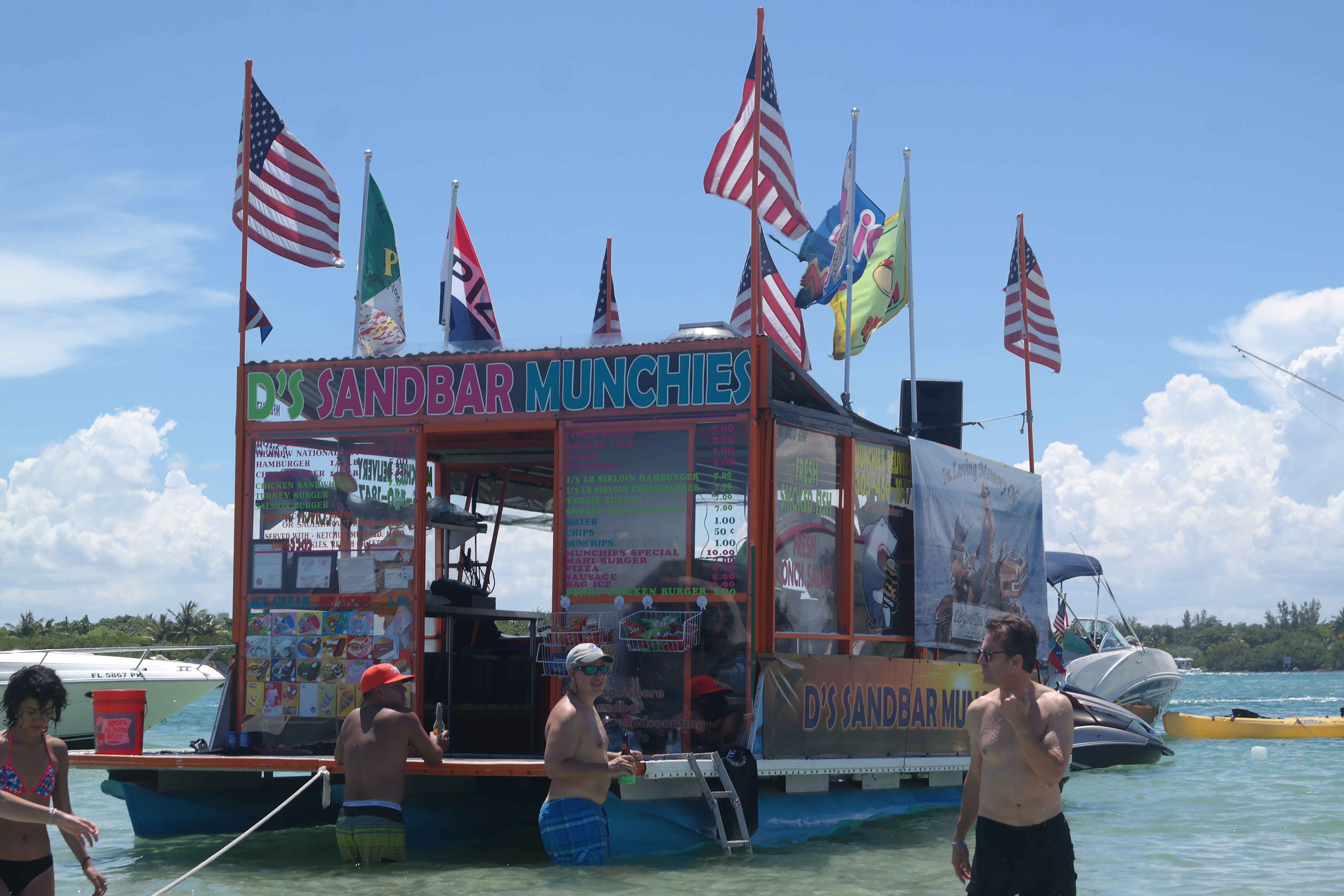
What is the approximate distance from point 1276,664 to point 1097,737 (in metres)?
131

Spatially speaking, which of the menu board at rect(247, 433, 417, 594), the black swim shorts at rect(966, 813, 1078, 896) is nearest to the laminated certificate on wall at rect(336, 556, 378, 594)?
the menu board at rect(247, 433, 417, 594)

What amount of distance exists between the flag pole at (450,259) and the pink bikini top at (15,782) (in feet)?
24.4

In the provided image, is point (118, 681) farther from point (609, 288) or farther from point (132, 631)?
point (132, 631)

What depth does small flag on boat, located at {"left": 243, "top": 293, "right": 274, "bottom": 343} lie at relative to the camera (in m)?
11.2

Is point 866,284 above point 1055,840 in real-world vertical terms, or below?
above

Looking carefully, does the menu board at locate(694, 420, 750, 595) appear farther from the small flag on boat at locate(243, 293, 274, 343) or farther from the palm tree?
the palm tree

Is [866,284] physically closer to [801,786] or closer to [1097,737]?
[801,786]

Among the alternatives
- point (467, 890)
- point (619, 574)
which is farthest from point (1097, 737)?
point (467, 890)

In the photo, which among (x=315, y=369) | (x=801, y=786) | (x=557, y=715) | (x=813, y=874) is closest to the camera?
(x=557, y=715)

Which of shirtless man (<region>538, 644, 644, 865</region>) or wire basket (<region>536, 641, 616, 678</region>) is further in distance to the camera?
wire basket (<region>536, 641, 616, 678</region>)

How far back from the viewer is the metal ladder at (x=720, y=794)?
8.53m

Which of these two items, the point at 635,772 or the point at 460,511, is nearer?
the point at 635,772

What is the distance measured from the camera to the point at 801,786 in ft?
31.7

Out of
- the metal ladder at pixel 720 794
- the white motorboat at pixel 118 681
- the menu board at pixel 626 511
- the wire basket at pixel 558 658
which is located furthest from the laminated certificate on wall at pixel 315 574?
the white motorboat at pixel 118 681
